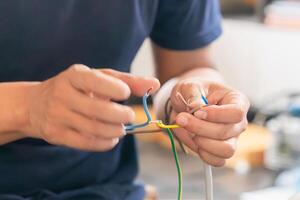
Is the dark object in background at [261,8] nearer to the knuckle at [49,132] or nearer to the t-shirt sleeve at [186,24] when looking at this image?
the t-shirt sleeve at [186,24]

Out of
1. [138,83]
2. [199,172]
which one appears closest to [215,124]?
[138,83]

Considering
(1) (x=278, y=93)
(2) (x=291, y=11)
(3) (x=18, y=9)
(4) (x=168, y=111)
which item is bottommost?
(1) (x=278, y=93)

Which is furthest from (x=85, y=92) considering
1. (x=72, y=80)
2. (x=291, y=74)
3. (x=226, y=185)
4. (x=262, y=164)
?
(x=291, y=74)

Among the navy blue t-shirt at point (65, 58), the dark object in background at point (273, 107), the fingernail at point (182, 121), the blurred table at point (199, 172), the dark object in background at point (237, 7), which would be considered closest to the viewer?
the fingernail at point (182, 121)

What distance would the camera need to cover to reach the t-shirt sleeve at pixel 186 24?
1.01 m

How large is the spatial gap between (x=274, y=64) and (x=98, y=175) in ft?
3.38

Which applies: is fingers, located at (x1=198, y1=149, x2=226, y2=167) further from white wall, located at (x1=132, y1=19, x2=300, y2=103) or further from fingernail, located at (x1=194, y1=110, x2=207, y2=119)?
white wall, located at (x1=132, y1=19, x2=300, y2=103)

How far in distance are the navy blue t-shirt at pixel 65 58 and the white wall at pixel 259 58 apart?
2.73ft

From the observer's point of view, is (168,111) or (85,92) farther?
(168,111)

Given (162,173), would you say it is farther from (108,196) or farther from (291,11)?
(291,11)

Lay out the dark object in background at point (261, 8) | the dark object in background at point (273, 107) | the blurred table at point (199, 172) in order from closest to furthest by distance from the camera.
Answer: the blurred table at point (199, 172)
the dark object in background at point (273, 107)
the dark object in background at point (261, 8)

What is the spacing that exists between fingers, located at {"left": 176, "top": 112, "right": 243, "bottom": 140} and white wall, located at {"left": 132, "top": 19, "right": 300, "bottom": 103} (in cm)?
102

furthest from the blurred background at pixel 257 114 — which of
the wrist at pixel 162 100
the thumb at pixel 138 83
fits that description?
the thumb at pixel 138 83

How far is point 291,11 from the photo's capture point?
1.81 m
